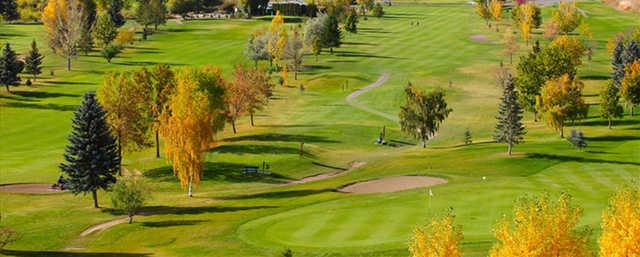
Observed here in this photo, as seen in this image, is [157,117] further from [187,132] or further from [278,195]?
[278,195]


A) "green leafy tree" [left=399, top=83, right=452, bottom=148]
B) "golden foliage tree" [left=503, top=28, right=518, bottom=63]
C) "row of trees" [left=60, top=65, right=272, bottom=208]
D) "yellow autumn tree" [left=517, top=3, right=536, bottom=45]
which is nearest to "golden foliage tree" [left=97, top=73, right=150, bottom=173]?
"row of trees" [left=60, top=65, right=272, bottom=208]

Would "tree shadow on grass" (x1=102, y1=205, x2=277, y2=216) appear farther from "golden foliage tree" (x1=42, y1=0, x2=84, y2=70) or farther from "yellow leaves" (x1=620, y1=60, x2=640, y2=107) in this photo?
"golden foliage tree" (x1=42, y1=0, x2=84, y2=70)

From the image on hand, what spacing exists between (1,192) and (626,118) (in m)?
81.6

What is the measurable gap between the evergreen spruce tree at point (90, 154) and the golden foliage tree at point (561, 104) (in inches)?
2159

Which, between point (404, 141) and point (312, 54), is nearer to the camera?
point (404, 141)

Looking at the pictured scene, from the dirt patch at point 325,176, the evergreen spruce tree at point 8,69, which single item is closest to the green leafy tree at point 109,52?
the evergreen spruce tree at point 8,69

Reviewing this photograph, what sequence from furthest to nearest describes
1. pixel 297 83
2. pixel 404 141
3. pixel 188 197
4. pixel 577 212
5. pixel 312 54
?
1. pixel 312 54
2. pixel 297 83
3. pixel 404 141
4. pixel 188 197
5. pixel 577 212

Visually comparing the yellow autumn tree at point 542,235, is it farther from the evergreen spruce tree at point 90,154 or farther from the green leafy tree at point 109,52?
the green leafy tree at point 109,52

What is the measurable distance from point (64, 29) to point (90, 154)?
113 metres

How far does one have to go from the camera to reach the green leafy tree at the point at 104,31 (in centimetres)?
18688

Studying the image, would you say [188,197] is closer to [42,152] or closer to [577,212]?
[42,152]

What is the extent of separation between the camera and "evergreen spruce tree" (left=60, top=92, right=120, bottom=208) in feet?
261

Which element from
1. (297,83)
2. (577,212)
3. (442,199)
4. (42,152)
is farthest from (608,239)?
(297,83)

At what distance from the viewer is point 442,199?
7112 cm
